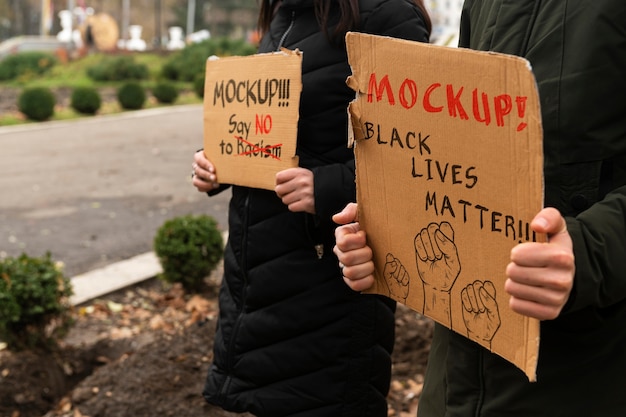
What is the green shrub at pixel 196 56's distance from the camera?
2683cm

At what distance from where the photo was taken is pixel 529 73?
1.18m

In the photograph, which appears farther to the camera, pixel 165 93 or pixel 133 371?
pixel 165 93

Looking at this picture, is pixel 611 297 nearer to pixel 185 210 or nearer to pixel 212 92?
pixel 212 92

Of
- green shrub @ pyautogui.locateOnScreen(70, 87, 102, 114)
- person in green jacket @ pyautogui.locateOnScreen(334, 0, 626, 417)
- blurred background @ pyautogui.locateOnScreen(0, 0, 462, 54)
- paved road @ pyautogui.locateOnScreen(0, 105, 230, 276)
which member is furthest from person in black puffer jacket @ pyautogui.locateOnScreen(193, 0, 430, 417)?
blurred background @ pyautogui.locateOnScreen(0, 0, 462, 54)

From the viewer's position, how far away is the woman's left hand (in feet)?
7.43

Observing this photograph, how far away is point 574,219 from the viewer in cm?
128

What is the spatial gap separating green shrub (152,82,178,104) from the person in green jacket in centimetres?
2028

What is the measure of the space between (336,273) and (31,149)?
1205cm

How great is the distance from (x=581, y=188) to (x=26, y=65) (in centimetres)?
3161

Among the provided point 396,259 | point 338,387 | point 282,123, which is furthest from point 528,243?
point 338,387

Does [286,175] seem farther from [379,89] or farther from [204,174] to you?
[379,89]

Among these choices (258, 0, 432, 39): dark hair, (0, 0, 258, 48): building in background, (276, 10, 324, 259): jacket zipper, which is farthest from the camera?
(0, 0, 258, 48): building in background

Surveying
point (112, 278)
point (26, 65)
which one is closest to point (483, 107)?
point (112, 278)

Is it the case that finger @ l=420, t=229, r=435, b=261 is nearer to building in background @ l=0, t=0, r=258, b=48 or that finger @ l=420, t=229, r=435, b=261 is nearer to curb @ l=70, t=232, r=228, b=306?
curb @ l=70, t=232, r=228, b=306
